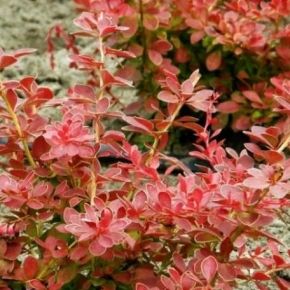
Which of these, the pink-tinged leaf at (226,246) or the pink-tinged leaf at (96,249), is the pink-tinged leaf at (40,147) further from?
the pink-tinged leaf at (226,246)

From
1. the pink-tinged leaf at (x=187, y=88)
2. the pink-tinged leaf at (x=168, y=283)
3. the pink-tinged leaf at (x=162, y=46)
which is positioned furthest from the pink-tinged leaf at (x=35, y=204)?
the pink-tinged leaf at (x=162, y=46)

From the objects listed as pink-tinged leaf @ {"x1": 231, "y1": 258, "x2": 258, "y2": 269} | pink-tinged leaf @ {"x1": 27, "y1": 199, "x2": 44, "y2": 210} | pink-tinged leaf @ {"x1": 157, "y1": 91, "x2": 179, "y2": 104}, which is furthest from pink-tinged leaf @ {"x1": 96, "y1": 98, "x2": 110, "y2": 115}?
pink-tinged leaf @ {"x1": 231, "y1": 258, "x2": 258, "y2": 269}

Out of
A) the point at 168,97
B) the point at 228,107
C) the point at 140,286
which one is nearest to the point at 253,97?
the point at 228,107

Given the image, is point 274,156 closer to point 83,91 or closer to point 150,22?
point 83,91

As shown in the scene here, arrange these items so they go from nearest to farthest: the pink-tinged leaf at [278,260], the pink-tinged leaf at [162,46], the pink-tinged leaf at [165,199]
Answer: the pink-tinged leaf at [165,199] → the pink-tinged leaf at [278,260] → the pink-tinged leaf at [162,46]

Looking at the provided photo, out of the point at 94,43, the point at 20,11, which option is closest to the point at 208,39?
the point at 94,43

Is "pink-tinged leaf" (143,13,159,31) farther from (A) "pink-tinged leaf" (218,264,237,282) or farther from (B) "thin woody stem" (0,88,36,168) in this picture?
(A) "pink-tinged leaf" (218,264,237,282)

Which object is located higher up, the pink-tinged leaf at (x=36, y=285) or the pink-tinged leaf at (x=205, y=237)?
the pink-tinged leaf at (x=205, y=237)
